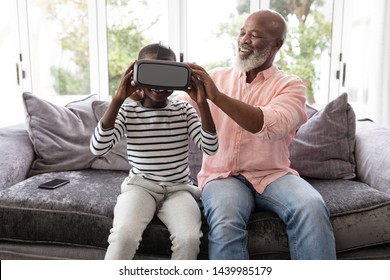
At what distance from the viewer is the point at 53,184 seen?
4.91 ft

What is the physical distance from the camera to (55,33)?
112 inches

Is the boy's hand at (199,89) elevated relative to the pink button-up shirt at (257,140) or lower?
elevated

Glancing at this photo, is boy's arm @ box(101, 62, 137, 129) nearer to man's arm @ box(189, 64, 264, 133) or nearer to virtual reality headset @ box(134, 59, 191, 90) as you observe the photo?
virtual reality headset @ box(134, 59, 191, 90)

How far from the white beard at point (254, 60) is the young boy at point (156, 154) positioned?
24 cm

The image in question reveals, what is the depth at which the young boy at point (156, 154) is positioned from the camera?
1121 mm

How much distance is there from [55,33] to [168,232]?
216cm

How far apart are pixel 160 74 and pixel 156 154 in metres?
0.30

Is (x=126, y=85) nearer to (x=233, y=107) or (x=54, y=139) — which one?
(x=233, y=107)

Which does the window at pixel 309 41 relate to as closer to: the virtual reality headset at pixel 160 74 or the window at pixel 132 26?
the window at pixel 132 26

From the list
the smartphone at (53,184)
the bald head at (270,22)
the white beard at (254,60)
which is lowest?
the smartphone at (53,184)

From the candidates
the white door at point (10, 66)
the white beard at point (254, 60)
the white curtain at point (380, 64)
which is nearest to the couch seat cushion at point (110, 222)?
the white beard at point (254, 60)

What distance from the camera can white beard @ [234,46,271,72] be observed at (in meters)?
1.35

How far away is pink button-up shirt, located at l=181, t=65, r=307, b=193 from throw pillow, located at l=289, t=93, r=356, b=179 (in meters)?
0.30

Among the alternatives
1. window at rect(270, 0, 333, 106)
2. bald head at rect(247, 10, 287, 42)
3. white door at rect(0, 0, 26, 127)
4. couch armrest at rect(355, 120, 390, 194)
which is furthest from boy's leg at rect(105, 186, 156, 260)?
white door at rect(0, 0, 26, 127)
